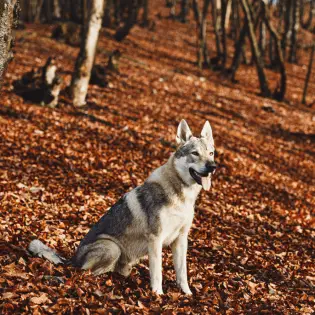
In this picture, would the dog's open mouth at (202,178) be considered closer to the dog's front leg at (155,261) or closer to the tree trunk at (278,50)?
the dog's front leg at (155,261)

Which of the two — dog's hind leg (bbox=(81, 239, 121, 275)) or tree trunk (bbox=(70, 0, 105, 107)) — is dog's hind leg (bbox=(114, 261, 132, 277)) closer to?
dog's hind leg (bbox=(81, 239, 121, 275))

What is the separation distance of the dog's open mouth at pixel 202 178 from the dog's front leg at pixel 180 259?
0.90m

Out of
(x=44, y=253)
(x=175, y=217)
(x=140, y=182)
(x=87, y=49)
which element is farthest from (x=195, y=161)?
(x=87, y=49)

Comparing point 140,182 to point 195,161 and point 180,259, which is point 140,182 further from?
point 195,161

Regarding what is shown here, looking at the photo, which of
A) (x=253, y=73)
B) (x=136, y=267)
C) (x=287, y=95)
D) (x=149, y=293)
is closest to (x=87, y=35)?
(x=136, y=267)

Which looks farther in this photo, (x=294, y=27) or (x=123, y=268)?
(x=294, y=27)

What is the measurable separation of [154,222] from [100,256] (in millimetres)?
874

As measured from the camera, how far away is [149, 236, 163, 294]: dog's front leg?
5406mm

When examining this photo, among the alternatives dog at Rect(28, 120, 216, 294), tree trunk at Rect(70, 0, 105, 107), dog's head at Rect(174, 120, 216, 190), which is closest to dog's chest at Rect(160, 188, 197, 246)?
dog at Rect(28, 120, 216, 294)

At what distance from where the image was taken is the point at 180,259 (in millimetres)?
5855

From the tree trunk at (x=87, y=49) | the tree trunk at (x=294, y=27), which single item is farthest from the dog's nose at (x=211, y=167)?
the tree trunk at (x=294, y=27)

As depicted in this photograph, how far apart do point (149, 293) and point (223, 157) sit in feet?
27.5

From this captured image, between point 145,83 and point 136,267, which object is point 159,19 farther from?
point 136,267

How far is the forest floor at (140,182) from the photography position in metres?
5.39
